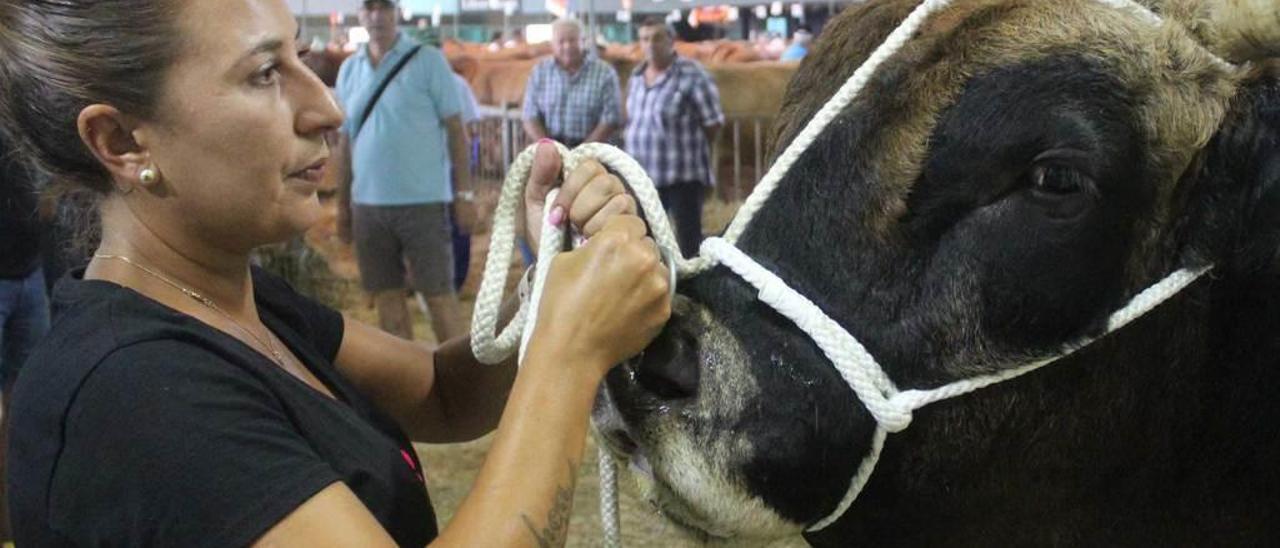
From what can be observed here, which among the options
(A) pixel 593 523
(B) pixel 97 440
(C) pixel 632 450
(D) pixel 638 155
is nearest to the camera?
(B) pixel 97 440

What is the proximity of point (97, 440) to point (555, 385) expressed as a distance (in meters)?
0.53

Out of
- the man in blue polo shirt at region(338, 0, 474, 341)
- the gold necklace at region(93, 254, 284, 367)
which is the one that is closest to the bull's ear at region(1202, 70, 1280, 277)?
the gold necklace at region(93, 254, 284, 367)

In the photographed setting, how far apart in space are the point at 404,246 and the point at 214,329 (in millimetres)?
5230

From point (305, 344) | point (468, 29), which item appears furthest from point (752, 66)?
point (305, 344)

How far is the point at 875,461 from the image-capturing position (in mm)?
1950

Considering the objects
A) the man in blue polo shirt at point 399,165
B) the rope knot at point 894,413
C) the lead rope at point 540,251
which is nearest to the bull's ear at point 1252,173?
the rope knot at point 894,413

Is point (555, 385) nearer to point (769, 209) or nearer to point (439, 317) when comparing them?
point (769, 209)

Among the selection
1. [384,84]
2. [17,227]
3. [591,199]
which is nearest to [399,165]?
[384,84]

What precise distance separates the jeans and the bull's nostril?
3.75 meters

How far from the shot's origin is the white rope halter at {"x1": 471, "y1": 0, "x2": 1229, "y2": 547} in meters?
1.90

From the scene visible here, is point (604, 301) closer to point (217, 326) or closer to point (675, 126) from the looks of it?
point (217, 326)

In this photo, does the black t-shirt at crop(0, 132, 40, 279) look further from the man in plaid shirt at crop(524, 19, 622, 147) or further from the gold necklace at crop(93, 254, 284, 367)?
the man in plaid shirt at crop(524, 19, 622, 147)

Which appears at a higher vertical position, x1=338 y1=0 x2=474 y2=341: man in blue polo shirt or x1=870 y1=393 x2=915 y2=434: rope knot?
x1=870 y1=393 x2=915 y2=434: rope knot

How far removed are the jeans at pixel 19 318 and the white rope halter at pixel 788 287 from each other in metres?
3.53
